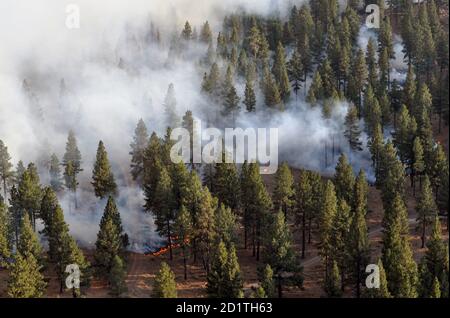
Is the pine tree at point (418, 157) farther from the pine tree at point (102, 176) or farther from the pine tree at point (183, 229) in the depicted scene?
the pine tree at point (102, 176)

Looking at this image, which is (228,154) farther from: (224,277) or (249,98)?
(249,98)

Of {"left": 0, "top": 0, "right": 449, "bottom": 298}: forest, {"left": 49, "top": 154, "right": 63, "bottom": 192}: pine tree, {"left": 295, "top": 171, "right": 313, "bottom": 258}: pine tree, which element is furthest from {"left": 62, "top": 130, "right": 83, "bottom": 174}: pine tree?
{"left": 295, "top": 171, "right": 313, "bottom": 258}: pine tree

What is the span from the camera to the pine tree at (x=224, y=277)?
9156 centimetres

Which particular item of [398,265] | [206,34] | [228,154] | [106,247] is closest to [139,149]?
[228,154]

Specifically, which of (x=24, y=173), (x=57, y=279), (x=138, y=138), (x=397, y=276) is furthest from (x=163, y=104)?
(x=397, y=276)

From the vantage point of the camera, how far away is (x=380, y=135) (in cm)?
12544

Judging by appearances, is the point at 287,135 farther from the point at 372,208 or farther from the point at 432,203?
the point at 432,203

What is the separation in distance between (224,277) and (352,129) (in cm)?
5200

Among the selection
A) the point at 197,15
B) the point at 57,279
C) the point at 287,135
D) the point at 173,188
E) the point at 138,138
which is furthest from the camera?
the point at 197,15

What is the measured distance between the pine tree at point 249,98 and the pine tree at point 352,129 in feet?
64.4

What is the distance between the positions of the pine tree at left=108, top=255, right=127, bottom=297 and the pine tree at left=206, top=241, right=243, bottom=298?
10562 mm

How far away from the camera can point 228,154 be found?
115 metres
